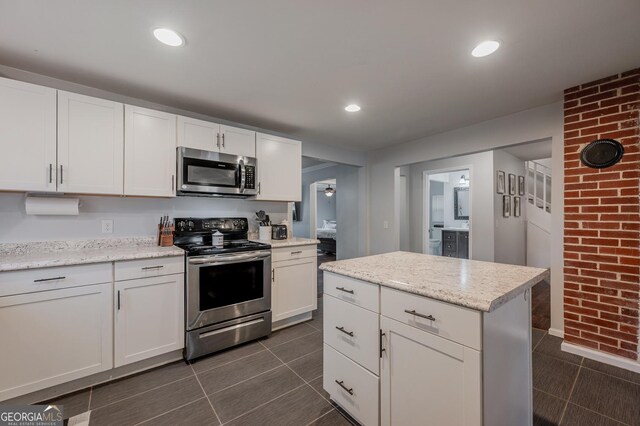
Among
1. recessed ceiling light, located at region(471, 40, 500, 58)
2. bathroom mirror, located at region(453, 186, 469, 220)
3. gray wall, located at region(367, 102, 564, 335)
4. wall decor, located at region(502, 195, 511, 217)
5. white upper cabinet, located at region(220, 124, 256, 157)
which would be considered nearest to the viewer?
recessed ceiling light, located at region(471, 40, 500, 58)

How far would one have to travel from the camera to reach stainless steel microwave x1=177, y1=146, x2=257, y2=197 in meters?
2.54

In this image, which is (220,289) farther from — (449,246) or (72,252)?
(449,246)

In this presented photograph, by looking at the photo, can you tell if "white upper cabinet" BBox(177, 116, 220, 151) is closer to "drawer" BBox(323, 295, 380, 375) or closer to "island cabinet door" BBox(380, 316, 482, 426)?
Answer: "drawer" BBox(323, 295, 380, 375)

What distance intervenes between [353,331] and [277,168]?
215 cm

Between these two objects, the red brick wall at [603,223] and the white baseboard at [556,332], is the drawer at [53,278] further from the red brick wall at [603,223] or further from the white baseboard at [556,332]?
the white baseboard at [556,332]

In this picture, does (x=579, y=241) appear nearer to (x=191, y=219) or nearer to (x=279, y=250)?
(x=279, y=250)

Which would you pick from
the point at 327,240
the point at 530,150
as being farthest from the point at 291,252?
the point at 327,240

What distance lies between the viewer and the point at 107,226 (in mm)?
2467

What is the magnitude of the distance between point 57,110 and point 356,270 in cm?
245

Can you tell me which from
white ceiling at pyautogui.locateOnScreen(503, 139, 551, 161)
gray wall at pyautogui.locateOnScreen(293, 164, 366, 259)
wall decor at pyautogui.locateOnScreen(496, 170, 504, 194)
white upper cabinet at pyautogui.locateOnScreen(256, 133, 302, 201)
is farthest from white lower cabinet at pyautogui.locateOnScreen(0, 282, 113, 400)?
white ceiling at pyautogui.locateOnScreen(503, 139, 551, 161)

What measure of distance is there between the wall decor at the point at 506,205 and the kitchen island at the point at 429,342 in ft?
12.4

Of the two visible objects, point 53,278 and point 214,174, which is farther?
point 214,174

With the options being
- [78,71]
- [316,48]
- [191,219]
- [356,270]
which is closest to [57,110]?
[78,71]

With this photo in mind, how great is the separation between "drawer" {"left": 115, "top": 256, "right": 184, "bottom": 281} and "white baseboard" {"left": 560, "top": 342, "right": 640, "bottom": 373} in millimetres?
3500
